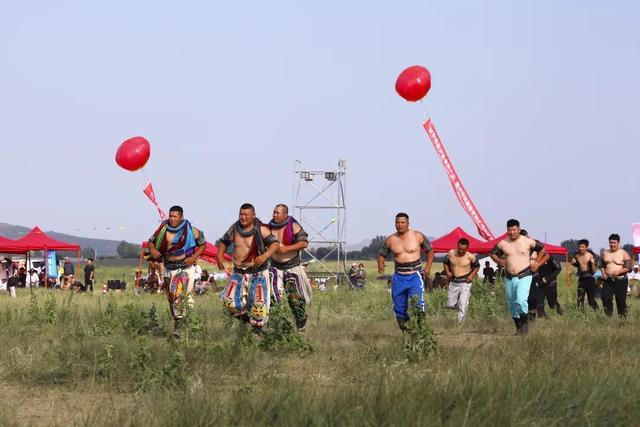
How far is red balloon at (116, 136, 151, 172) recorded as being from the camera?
24625 mm

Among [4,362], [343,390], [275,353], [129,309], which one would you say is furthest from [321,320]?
[343,390]

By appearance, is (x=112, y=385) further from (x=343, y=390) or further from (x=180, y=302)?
(x=180, y=302)

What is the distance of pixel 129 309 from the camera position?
16.0 meters

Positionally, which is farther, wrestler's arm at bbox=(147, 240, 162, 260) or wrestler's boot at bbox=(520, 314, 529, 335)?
wrestler's boot at bbox=(520, 314, 529, 335)

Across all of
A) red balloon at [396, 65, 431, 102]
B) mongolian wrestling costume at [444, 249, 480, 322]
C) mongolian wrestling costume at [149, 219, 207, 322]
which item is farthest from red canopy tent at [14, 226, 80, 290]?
mongolian wrestling costume at [149, 219, 207, 322]

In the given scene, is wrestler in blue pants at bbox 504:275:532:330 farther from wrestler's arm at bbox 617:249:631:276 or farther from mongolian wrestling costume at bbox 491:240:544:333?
wrestler's arm at bbox 617:249:631:276

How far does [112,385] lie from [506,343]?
17.8 feet

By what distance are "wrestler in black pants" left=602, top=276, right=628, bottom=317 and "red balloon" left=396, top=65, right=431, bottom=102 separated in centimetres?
677

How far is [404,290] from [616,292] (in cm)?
585

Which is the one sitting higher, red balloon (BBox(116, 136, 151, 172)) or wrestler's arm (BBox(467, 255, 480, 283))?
red balloon (BBox(116, 136, 151, 172))

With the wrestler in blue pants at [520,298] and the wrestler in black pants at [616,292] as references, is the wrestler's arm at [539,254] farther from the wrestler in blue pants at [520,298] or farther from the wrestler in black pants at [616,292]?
the wrestler in black pants at [616,292]

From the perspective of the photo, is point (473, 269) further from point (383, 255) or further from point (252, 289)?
point (252, 289)

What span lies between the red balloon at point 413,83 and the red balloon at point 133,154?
5.88 m

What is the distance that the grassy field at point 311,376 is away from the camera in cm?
696
